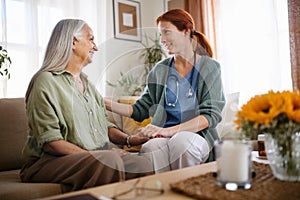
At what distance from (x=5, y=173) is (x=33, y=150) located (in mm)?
342

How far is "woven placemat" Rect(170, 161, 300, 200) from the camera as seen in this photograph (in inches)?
33.8

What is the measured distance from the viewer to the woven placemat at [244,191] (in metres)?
0.86

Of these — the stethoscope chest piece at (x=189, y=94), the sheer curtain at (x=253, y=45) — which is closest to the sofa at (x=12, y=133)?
the stethoscope chest piece at (x=189, y=94)

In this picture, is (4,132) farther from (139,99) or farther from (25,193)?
(139,99)

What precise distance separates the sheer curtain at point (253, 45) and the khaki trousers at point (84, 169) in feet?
6.02

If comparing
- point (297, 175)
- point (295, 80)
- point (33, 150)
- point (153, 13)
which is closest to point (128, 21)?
point (153, 13)

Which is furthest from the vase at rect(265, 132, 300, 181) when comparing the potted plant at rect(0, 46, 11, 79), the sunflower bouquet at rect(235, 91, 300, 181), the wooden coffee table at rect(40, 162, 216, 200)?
the potted plant at rect(0, 46, 11, 79)

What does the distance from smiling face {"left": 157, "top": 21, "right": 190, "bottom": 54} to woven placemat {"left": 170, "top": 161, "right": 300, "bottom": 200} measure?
680 mm

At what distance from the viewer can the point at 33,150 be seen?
4.76ft

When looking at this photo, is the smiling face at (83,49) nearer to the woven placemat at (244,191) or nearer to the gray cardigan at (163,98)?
the gray cardigan at (163,98)

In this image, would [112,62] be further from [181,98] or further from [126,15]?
[126,15]

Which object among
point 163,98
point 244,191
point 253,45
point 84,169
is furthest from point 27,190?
point 253,45

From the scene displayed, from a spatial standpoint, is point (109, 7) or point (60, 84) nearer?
point (60, 84)

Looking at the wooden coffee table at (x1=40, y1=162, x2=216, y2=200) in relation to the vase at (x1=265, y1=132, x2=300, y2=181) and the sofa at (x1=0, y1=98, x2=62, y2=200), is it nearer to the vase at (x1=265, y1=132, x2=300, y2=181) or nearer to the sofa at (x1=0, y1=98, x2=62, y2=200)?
the vase at (x1=265, y1=132, x2=300, y2=181)
